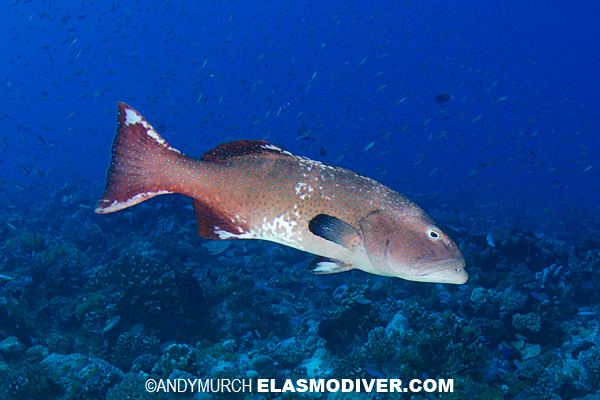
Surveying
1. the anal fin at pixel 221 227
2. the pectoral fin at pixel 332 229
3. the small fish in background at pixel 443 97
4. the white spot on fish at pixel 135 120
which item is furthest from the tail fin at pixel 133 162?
the small fish in background at pixel 443 97

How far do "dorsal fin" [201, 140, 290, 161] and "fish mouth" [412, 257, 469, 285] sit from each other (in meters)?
1.10

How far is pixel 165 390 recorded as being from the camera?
5.43m

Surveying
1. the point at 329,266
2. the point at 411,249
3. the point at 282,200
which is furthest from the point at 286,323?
the point at 411,249

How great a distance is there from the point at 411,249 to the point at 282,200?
82cm

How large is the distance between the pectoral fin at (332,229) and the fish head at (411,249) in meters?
0.14

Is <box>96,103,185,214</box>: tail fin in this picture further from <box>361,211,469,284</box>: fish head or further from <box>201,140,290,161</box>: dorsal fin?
<box>361,211,469,284</box>: fish head

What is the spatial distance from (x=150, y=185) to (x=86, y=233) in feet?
40.6

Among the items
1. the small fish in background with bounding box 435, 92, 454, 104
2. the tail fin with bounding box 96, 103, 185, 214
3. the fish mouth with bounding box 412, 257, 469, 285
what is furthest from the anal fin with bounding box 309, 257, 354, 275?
the small fish in background with bounding box 435, 92, 454, 104

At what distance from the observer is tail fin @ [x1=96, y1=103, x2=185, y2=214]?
2.60m

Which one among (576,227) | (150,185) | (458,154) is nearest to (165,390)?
(150,185)

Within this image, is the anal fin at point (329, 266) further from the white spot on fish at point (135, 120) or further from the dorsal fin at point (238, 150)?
the white spot on fish at point (135, 120)

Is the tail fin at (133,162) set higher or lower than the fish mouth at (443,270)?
higher

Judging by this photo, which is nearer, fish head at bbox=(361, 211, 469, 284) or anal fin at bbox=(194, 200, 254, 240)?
fish head at bbox=(361, 211, 469, 284)

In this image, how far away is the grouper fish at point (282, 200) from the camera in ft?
8.00
